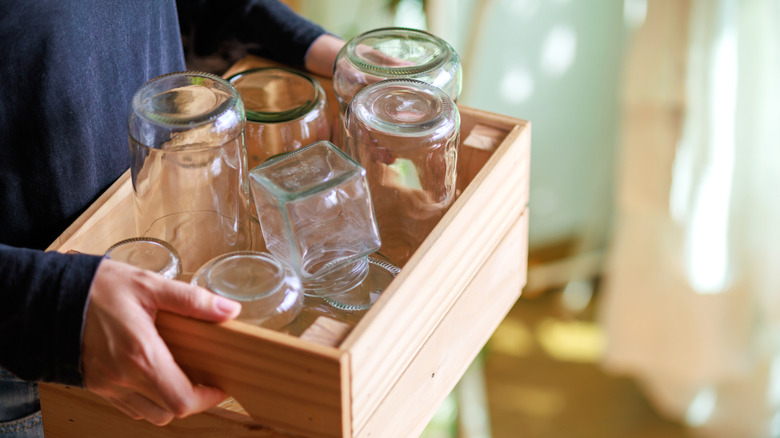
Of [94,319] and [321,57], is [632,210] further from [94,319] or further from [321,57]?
[94,319]

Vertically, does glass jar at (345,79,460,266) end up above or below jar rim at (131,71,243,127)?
below

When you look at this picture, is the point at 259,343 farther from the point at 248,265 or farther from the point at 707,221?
the point at 707,221

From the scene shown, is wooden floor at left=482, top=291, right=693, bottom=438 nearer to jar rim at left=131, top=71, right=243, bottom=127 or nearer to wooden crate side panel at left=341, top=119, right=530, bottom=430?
wooden crate side panel at left=341, top=119, right=530, bottom=430

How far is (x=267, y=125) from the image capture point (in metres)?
0.69

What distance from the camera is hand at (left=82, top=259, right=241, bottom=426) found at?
504 millimetres

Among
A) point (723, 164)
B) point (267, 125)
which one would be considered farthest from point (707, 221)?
point (267, 125)

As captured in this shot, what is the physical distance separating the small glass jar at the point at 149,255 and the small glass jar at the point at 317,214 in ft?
0.22

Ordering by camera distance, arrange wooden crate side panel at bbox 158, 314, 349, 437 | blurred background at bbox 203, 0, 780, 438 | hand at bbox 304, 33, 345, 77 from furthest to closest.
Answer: blurred background at bbox 203, 0, 780, 438 < hand at bbox 304, 33, 345, 77 < wooden crate side panel at bbox 158, 314, 349, 437

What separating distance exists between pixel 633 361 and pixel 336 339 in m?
1.36

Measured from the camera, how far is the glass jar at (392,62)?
68 centimetres

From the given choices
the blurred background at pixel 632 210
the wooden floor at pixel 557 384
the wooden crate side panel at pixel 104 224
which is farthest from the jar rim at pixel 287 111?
the wooden floor at pixel 557 384

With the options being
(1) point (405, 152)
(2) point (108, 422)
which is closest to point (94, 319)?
(2) point (108, 422)

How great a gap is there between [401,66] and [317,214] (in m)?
0.18

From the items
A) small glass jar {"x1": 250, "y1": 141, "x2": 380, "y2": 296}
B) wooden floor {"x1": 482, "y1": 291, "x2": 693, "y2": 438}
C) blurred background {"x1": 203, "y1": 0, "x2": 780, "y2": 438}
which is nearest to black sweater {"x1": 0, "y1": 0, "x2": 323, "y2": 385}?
small glass jar {"x1": 250, "y1": 141, "x2": 380, "y2": 296}
